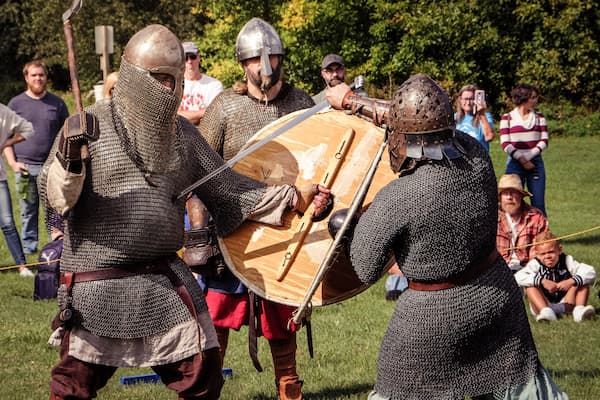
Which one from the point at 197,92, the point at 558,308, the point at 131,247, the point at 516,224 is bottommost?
the point at 558,308

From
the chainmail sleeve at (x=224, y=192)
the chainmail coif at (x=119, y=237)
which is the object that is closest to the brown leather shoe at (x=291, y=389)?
the chainmail sleeve at (x=224, y=192)

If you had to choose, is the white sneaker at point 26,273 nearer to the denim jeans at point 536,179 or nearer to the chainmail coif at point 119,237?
the denim jeans at point 536,179

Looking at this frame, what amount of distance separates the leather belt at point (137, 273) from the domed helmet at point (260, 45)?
1.45 m

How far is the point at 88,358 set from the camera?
12.5 feet

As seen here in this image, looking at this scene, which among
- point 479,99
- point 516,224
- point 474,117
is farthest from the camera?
point 474,117

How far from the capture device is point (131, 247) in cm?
380

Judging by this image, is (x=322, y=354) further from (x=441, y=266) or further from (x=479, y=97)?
(x=479, y=97)

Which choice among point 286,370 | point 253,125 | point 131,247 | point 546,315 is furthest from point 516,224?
point 131,247

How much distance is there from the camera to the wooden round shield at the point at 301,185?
443 centimetres

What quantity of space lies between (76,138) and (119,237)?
494mm

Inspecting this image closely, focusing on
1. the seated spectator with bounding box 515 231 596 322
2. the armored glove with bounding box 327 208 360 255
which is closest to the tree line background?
the seated spectator with bounding box 515 231 596 322

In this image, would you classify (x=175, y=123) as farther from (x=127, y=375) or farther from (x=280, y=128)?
(x=127, y=375)

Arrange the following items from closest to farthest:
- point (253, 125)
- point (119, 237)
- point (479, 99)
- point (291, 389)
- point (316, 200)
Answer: point (119, 237) < point (316, 200) < point (253, 125) < point (291, 389) < point (479, 99)

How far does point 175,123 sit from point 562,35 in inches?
828
